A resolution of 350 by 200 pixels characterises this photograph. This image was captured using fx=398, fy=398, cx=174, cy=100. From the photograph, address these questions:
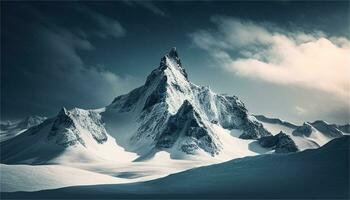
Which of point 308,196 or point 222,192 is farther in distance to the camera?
point 222,192

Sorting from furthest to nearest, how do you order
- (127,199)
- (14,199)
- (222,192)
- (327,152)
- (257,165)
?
1. (257,165)
2. (327,152)
3. (222,192)
4. (127,199)
5. (14,199)

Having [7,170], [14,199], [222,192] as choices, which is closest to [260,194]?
[222,192]

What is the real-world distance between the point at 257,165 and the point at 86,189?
29.7 meters

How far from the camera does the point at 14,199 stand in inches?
1849

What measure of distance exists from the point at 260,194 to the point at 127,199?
17248 millimetres

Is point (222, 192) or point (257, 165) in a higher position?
point (257, 165)

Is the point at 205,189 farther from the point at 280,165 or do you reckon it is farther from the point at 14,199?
the point at 14,199

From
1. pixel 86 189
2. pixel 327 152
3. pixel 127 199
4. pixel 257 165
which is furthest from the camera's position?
pixel 257 165

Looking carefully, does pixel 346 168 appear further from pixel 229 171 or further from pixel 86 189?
pixel 86 189

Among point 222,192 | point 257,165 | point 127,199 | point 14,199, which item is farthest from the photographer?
point 257,165

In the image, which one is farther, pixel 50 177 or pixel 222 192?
pixel 50 177

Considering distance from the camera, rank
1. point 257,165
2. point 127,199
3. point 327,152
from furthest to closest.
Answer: point 257,165
point 327,152
point 127,199

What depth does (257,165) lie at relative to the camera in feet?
229

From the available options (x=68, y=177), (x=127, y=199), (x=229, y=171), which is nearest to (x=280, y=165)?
(x=229, y=171)
